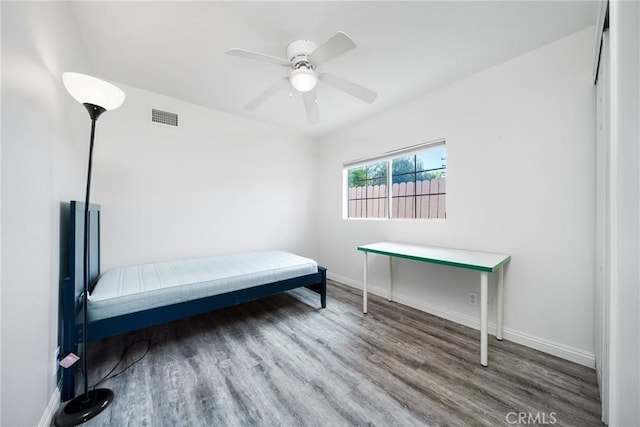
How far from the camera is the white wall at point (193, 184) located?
103 inches

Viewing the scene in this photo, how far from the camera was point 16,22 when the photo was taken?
1050 millimetres

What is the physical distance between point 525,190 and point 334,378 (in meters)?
→ 2.26

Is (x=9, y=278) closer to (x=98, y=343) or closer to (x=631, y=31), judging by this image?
(x=98, y=343)

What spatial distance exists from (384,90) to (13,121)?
2.85 metres

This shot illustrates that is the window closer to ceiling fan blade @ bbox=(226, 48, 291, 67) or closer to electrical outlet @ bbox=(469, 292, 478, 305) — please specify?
electrical outlet @ bbox=(469, 292, 478, 305)

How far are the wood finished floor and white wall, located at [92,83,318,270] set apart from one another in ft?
3.52

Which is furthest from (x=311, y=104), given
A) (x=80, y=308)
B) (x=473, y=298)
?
(x=473, y=298)

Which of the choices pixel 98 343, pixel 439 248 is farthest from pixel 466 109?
pixel 98 343

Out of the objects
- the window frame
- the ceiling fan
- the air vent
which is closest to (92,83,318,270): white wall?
the air vent

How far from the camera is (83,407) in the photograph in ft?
4.50

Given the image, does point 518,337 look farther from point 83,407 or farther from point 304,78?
point 83,407

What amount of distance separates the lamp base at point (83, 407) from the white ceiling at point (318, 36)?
2590 mm

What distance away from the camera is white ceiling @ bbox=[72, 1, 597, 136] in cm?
160

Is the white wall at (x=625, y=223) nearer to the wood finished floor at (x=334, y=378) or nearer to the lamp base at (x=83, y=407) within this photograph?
the wood finished floor at (x=334, y=378)
